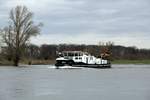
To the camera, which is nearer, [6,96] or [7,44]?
[6,96]

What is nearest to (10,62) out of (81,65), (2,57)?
(2,57)

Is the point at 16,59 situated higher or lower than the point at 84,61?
higher

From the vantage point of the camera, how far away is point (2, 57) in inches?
4749

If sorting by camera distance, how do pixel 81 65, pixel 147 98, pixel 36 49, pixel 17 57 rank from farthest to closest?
pixel 36 49
pixel 17 57
pixel 81 65
pixel 147 98

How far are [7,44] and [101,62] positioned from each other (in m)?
24.2

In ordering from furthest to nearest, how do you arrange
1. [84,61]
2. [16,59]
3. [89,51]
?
[89,51] < [16,59] < [84,61]

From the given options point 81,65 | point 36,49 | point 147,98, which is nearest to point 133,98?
point 147,98

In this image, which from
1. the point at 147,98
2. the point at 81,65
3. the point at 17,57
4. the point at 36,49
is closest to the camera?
the point at 147,98

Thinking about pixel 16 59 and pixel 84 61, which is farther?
pixel 16 59

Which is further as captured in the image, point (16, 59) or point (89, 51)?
point (89, 51)

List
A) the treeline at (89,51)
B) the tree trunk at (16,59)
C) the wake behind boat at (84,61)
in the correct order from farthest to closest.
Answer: the treeline at (89,51)
the tree trunk at (16,59)
the wake behind boat at (84,61)

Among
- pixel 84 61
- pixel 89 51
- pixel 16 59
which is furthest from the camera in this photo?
pixel 89 51

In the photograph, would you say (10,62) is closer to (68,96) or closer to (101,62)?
(101,62)

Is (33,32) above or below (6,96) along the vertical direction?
above
